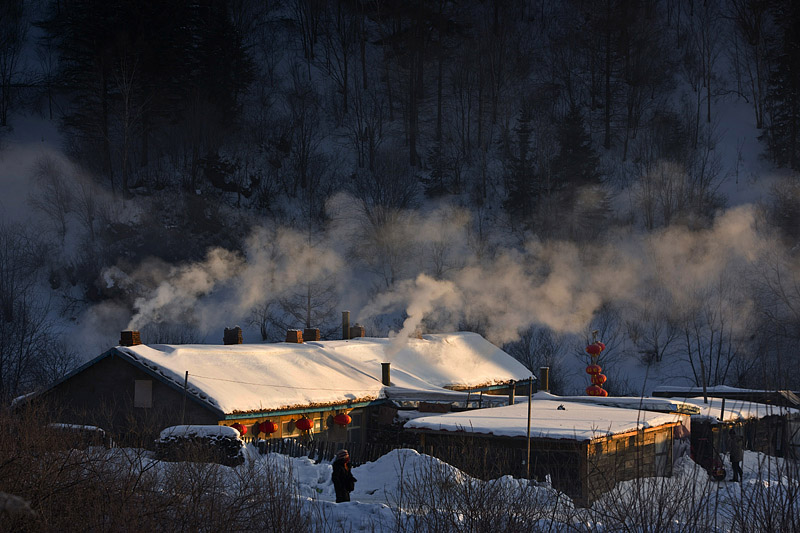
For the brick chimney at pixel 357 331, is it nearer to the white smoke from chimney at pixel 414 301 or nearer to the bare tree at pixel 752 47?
the white smoke from chimney at pixel 414 301

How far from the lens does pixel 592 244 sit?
5122cm

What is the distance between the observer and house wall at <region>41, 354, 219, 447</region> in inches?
898

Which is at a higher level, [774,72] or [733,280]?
[774,72]

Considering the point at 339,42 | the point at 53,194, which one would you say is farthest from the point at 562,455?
the point at 339,42

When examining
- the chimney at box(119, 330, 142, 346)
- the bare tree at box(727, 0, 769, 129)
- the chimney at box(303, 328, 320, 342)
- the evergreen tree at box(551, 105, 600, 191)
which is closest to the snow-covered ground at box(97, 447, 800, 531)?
the chimney at box(119, 330, 142, 346)

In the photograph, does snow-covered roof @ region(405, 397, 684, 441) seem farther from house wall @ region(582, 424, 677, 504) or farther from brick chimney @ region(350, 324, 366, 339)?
brick chimney @ region(350, 324, 366, 339)

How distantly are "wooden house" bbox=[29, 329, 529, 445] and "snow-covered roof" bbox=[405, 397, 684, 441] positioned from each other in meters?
4.69

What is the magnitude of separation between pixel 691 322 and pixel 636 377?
4.88 metres

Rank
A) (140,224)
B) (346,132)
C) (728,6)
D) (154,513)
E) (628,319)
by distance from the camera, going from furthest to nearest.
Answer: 1. (728,6)
2. (346,132)
3. (140,224)
4. (628,319)
5. (154,513)

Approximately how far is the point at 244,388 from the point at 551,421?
9.56 metres

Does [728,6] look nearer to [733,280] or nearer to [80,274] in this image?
[733,280]

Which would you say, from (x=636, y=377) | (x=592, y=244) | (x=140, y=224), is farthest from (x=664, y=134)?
(x=140, y=224)

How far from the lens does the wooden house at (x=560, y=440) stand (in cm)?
1791

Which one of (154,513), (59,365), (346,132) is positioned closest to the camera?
(154,513)
